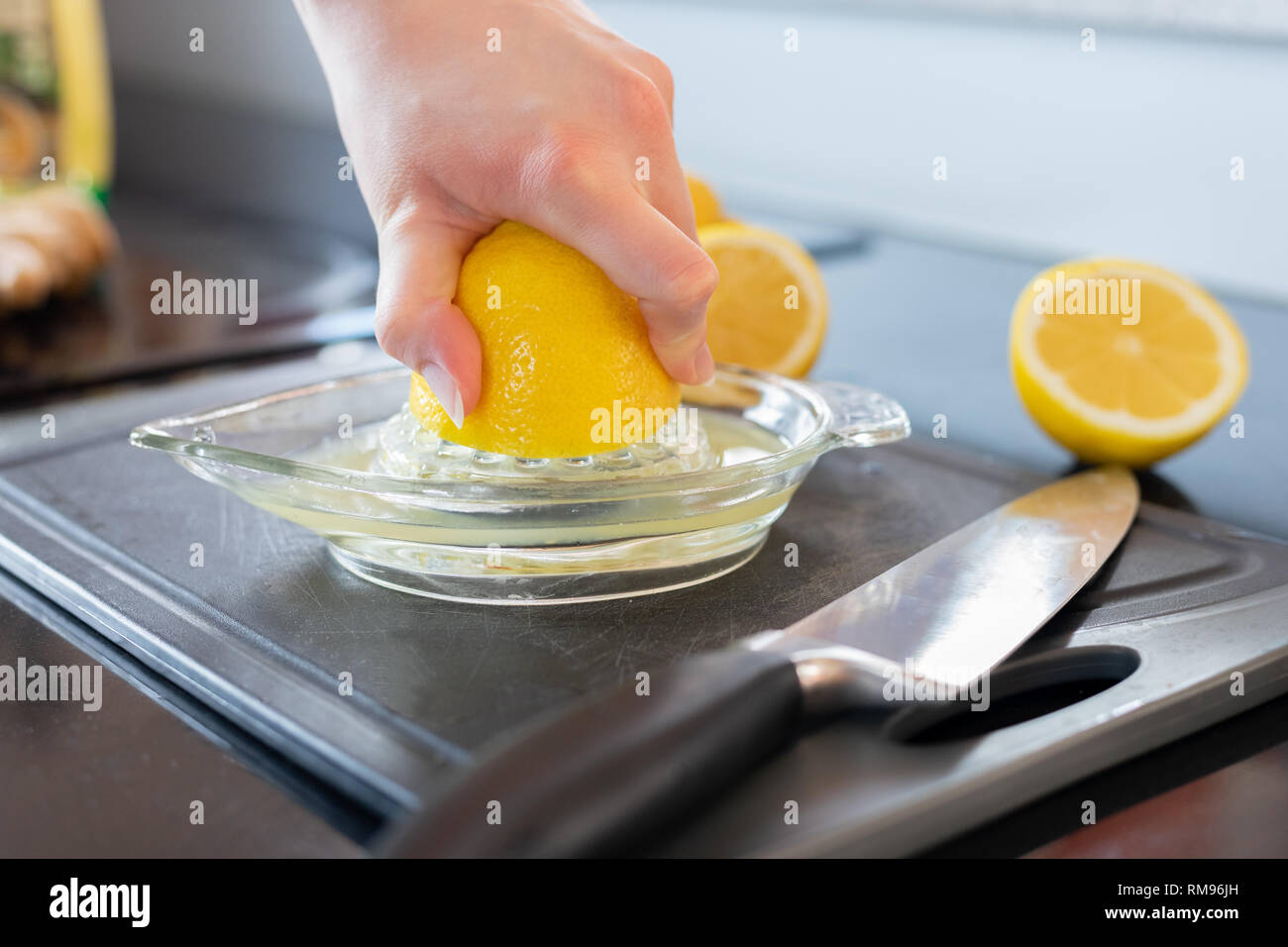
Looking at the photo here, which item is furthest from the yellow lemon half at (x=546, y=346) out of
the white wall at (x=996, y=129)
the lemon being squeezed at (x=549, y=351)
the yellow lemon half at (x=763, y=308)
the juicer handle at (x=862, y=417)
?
the white wall at (x=996, y=129)

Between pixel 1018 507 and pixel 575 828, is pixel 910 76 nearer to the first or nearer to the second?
pixel 1018 507

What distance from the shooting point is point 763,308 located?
38.0 inches

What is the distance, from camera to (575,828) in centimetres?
39

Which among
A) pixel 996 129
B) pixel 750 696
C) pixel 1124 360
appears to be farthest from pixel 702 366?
pixel 996 129

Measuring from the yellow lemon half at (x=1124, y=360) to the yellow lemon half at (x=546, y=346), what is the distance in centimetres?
35

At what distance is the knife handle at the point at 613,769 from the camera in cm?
39

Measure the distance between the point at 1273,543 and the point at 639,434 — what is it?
14.4 inches

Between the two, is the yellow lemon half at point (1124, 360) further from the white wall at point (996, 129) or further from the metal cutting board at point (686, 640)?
the white wall at point (996, 129)

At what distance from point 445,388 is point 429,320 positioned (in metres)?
0.03

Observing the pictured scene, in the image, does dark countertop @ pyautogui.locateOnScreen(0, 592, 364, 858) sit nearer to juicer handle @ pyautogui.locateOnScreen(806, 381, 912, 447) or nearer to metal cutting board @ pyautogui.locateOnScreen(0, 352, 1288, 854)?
metal cutting board @ pyautogui.locateOnScreen(0, 352, 1288, 854)

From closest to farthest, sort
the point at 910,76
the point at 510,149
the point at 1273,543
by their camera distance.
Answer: the point at 510,149
the point at 1273,543
the point at 910,76

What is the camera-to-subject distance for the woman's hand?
1.99 feet
